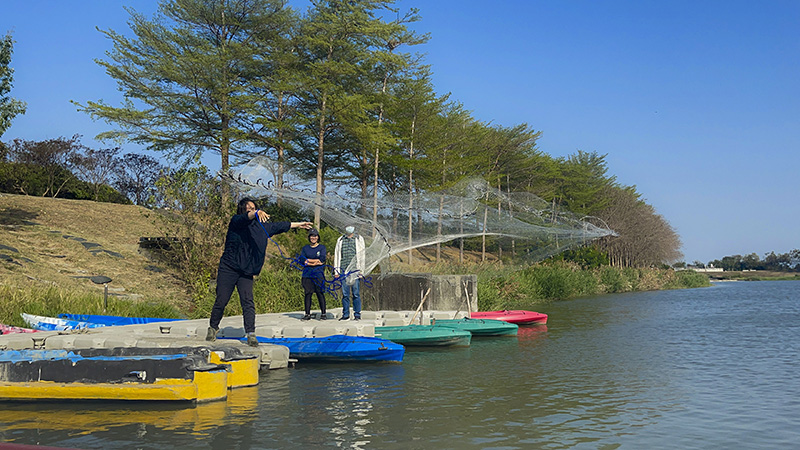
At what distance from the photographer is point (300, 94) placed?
37531 millimetres

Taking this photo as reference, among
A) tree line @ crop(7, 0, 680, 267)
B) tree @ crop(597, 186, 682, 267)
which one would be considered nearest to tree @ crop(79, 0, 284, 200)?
tree line @ crop(7, 0, 680, 267)

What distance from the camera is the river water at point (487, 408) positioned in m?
7.91

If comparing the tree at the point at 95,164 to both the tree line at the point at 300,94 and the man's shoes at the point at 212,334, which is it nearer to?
the tree line at the point at 300,94

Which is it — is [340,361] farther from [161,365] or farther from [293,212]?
[293,212]

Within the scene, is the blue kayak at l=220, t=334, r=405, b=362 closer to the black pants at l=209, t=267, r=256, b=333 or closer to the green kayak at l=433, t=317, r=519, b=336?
the black pants at l=209, t=267, r=256, b=333

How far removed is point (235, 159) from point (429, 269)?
49.6ft

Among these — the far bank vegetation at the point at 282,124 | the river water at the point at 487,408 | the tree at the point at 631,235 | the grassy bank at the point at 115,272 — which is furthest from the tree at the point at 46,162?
the tree at the point at 631,235

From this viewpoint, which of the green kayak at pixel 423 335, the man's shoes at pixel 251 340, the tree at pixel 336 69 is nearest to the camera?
the man's shoes at pixel 251 340

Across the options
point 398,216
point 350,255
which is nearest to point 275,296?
point 398,216

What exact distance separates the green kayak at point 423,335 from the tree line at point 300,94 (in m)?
9.90

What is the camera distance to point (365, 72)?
38.8 metres

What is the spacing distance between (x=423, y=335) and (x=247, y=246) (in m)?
6.32

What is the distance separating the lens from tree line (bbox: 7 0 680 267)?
32.8 metres

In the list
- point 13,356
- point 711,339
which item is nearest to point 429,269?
point 711,339
